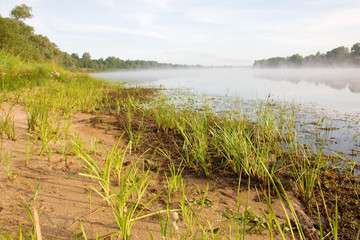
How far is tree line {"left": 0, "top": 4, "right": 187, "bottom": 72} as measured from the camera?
524 inches

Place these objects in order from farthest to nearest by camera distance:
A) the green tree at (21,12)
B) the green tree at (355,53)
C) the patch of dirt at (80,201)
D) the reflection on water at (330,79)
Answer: the green tree at (355,53), the green tree at (21,12), the reflection on water at (330,79), the patch of dirt at (80,201)

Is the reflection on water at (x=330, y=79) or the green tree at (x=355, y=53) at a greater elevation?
the green tree at (x=355, y=53)

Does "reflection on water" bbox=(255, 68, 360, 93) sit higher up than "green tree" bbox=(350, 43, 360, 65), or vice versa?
"green tree" bbox=(350, 43, 360, 65)

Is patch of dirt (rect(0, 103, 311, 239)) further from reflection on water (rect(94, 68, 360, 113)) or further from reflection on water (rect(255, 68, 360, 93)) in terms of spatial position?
reflection on water (rect(255, 68, 360, 93))

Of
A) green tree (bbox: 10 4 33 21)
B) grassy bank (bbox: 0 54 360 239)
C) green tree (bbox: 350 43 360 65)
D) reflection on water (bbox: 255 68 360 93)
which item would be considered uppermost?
green tree (bbox: 10 4 33 21)

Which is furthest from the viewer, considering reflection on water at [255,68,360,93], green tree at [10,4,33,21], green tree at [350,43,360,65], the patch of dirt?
green tree at [350,43,360,65]

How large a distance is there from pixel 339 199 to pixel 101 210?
2.45 metres

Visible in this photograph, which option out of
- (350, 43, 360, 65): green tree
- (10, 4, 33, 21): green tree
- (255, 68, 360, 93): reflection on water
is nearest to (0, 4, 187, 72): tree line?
(10, 4, 33, 21): green tree

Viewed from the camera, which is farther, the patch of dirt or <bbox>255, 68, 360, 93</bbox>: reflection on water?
<bbox>255, 68, 360, 93</bbox>: reflection on water

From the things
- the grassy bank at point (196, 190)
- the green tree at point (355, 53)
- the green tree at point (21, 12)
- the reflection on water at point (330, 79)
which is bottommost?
the grassy bank at point (196, 190)

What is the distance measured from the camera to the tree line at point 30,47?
13322mm

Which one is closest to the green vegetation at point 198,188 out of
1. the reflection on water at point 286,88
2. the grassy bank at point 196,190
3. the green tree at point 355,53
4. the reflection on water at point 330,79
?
the grassy bank at point 196,190

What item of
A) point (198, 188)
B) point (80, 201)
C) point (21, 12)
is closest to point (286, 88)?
point (198, 188)

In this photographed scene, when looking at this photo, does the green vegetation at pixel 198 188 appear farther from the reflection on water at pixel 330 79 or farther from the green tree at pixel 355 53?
the green tree at pixel 355 53
